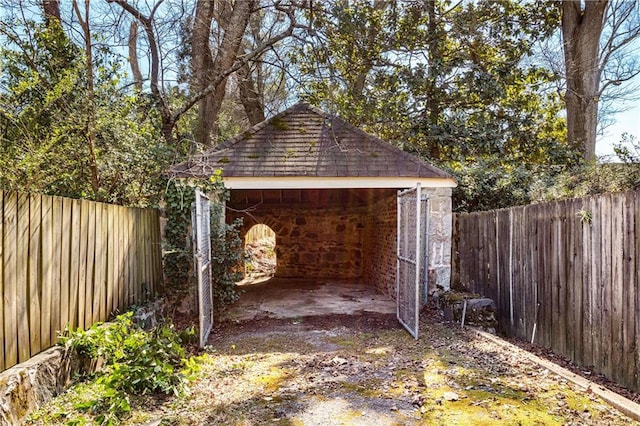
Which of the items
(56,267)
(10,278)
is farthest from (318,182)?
(10,278)

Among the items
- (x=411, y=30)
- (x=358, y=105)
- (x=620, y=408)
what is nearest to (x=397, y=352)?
(x=620, y=408)

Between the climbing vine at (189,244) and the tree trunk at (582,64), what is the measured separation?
9.30m

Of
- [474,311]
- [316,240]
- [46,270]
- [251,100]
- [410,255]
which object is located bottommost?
[474,311]

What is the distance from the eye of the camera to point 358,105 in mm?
9180

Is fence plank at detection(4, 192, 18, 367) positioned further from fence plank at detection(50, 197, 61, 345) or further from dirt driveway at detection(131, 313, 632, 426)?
dirt driveway at detection(131, 313, 632, 426)

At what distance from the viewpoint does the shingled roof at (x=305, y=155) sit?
22.0 feet

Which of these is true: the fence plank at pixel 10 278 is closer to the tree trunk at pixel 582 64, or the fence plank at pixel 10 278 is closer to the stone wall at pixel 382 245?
the stone wall at pixel 382 245

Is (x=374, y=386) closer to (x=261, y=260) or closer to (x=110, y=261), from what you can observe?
(x=110, y=261)

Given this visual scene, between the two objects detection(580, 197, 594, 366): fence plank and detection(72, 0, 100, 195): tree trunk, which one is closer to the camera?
detection(580, 197, 594, 366): fence plank

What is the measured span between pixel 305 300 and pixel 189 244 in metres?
Result: 3.22

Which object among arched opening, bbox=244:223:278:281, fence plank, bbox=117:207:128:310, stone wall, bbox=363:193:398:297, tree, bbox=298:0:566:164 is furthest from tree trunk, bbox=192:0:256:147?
fence plank, bbox=117:207:128:310

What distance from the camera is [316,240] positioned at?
12.0 metres

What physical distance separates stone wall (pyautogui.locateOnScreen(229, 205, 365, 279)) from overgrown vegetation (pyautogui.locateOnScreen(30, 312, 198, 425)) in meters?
7.72

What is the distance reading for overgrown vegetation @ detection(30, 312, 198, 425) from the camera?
120 inches
